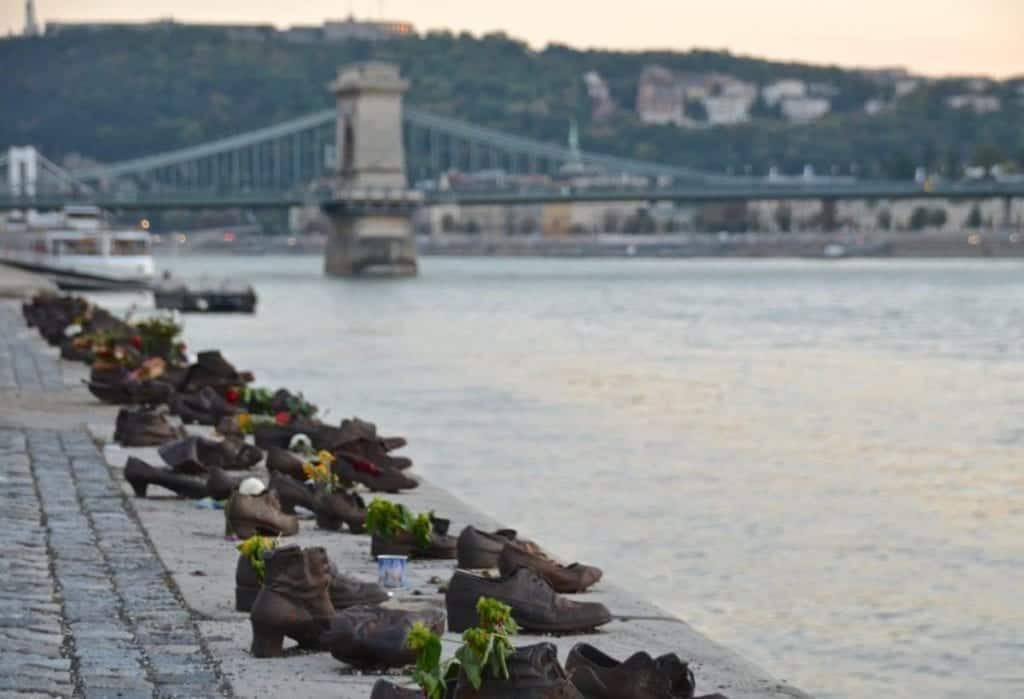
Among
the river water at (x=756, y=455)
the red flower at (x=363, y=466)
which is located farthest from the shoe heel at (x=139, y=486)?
the river water at (x=756, y=455)

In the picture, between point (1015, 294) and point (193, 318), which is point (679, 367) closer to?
point (193, 318)

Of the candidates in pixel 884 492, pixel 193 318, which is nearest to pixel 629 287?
pixel 193 318

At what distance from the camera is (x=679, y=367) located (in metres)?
39.9

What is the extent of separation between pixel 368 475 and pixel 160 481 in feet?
5.65

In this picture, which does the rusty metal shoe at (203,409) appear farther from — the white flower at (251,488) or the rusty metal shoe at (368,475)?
the white flower at (251,488)

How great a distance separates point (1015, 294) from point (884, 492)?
211 ft

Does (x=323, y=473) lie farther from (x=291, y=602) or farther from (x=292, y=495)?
(x=291, y=602)

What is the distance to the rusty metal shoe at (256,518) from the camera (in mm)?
12031

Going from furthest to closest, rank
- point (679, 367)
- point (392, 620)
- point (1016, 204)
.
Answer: point (1016, 204), point (679, 367), point (392, 620)

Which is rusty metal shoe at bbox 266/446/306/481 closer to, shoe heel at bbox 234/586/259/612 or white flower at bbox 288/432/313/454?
white flower at bbox 288/432/313/454

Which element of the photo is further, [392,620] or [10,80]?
[10,80]

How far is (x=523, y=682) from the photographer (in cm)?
743

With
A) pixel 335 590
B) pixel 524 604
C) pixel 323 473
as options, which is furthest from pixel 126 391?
pixel 524 604

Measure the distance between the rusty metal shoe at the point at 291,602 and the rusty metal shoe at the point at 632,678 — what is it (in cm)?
141
